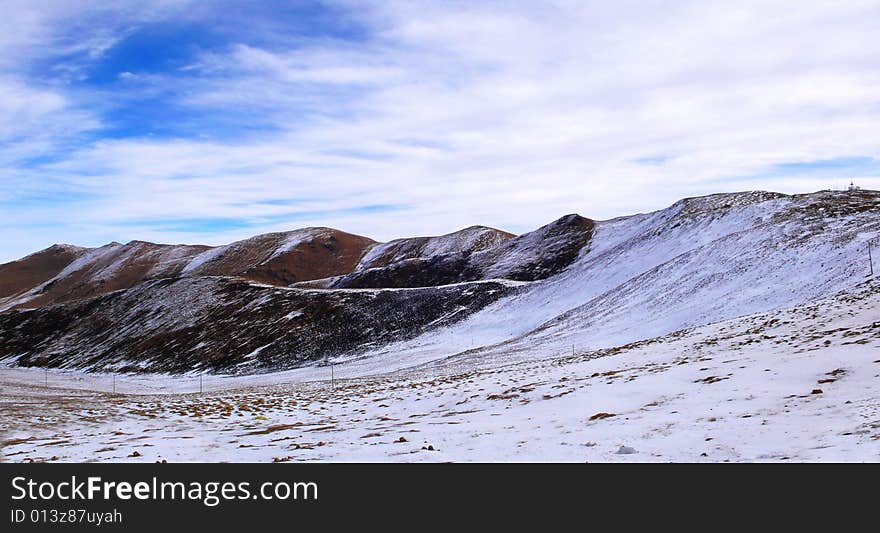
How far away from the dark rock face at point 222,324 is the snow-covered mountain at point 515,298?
0.94 ft

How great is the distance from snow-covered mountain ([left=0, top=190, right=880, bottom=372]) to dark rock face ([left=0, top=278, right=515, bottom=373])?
0.94ft

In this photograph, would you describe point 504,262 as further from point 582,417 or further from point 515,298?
point 582,417

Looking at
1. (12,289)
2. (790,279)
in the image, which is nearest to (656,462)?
(790,279)

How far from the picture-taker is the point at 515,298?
73.2 meters

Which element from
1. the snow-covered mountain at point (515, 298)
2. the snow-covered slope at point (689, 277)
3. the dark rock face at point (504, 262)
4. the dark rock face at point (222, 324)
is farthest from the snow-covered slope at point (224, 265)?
the snow-covered slope at point (689, 277)

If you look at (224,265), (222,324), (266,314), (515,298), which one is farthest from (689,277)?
(224,265)

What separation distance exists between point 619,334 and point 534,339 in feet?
26.0

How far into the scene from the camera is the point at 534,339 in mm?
49625

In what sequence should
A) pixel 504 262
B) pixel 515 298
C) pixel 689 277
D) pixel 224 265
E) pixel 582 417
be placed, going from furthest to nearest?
Answer: pixel 224 265 < pixel 504 262 < pixel 515 298 < pixel 689 277 < pixel 582 417

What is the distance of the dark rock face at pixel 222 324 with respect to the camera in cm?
6769

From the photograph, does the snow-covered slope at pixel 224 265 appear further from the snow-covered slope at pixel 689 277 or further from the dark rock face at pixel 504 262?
the snow-covered slope at pixel 689 277

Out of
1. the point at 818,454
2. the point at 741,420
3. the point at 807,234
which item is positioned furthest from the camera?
the point at 807,234

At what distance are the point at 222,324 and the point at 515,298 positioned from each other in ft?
126
